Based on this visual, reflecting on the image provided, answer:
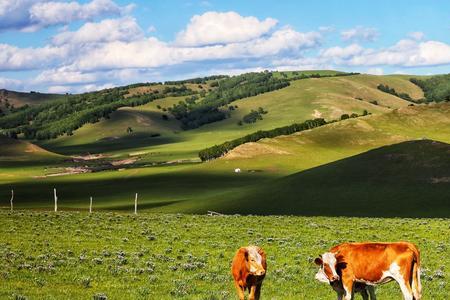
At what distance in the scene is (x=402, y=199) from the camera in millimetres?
90500

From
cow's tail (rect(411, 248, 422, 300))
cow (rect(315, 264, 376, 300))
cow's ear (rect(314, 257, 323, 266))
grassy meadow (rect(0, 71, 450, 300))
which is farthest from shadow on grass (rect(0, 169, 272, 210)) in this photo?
cow's tail (rect(411, 248, 422, 300))

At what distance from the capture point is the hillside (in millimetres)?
86875

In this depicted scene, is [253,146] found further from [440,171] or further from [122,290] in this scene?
[122,290]

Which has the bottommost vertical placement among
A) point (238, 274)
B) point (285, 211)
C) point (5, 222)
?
point (285, 211)

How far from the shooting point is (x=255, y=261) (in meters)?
19.5

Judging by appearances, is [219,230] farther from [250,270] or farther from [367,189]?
[367,189]

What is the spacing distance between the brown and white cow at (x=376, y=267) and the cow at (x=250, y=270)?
1.82 m

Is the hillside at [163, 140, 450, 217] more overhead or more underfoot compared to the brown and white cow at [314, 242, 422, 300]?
more underfoot

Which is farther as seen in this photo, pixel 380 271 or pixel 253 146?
pixel 253 146

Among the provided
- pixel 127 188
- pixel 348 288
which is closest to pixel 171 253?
pixel 348 288

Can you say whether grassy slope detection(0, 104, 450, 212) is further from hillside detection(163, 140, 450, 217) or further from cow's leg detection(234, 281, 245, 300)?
cow's leg detection(234, 281, 245, 300)

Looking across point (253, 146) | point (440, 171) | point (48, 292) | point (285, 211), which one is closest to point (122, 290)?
point (48, 292)

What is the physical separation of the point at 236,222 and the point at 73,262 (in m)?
26.3

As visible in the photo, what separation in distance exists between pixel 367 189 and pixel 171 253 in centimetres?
6922
